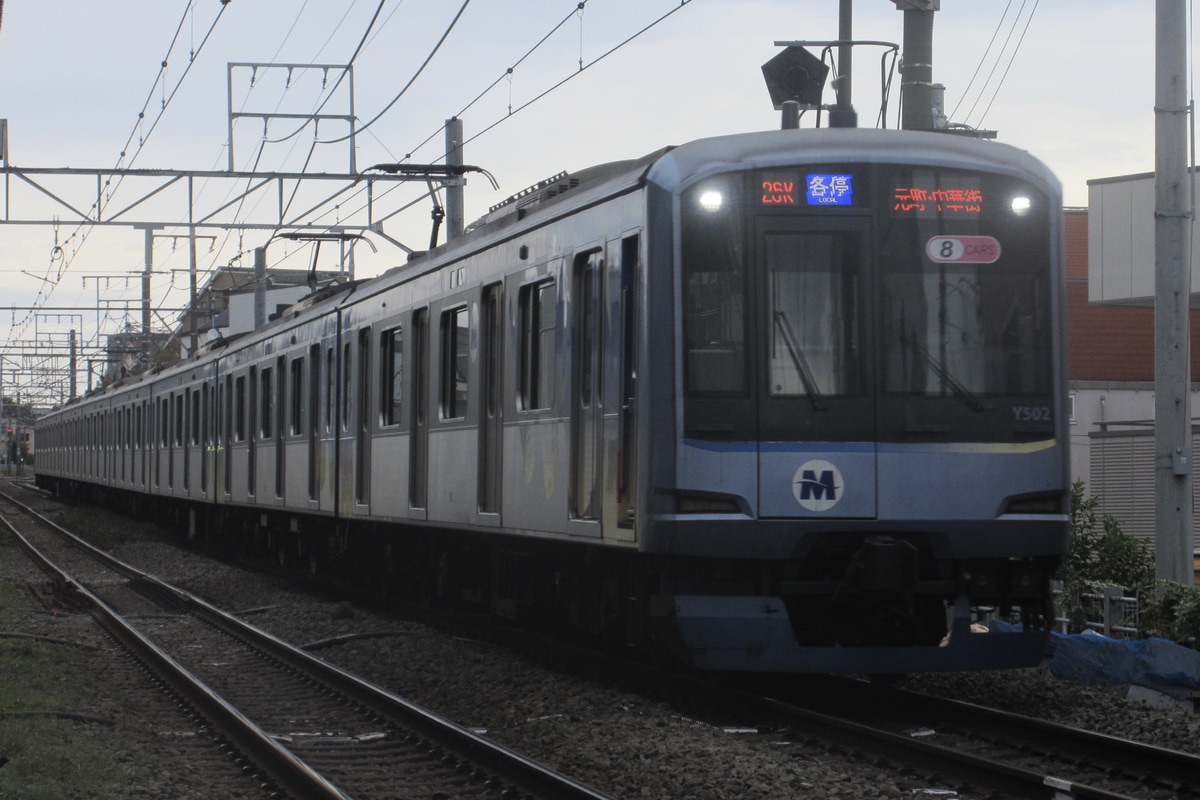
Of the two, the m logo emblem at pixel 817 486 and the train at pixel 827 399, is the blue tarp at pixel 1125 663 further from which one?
the m logo emblem at pixel 817 486

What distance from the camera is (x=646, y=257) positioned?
8305mm

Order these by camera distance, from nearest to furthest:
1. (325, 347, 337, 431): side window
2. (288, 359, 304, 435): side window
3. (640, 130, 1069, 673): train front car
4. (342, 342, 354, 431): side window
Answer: (640, 130, 1069, 673): train front car
(342, 342, 354, 431): side window
(325, 347, 337, 431): side window
(288, 359, 304, 435): side window

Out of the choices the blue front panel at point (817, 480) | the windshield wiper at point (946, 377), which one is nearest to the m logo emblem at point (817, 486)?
the blue front panel at point (817, 480)

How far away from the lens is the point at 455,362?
1199 cm

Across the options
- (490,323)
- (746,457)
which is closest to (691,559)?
(746,457)

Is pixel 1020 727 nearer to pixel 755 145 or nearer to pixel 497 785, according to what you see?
pixel 497 785

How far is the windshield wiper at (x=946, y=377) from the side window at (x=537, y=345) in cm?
239

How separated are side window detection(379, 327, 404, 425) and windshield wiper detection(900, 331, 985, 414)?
5966mm

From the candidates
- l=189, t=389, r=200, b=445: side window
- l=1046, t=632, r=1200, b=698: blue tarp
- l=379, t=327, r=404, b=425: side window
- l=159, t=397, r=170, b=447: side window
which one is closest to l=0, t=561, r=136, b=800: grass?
l=379, t=327, r=404, b=425: side window

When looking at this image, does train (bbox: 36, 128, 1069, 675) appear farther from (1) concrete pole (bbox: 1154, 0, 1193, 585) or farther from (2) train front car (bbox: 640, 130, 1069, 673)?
(1) concrete pole (bbox: 1154, 0, 1193, 585)

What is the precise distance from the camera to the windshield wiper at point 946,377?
832cm

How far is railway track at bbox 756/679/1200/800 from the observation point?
634 centimetres

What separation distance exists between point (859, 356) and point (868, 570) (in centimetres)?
106

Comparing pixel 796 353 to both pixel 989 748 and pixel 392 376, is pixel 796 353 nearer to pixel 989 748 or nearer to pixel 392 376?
pixel 989 748
